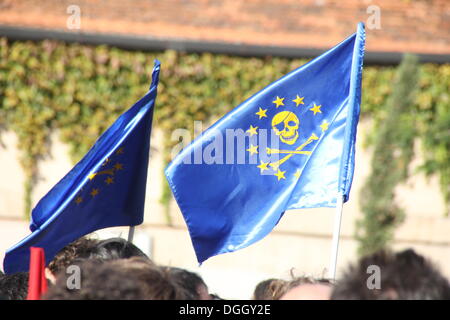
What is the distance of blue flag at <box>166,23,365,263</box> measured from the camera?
11.7ft

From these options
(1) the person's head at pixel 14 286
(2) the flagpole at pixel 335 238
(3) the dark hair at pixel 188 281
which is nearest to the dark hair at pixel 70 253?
(1) the person's head at pixel 14 286

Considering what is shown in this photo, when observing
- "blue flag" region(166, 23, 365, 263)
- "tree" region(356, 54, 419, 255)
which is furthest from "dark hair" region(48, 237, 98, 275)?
"tree" region(356, 54, 419, 255)

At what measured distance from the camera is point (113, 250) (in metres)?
3.24

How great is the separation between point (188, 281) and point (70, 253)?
1079 millimetres

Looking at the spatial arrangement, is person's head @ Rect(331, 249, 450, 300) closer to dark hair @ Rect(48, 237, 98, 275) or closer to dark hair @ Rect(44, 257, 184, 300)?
dark hair @ Rect(44, 257, 184, 300)

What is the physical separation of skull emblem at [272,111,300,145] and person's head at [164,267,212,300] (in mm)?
1295

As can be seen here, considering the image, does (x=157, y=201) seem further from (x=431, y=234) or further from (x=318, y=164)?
(x=318, y=164)

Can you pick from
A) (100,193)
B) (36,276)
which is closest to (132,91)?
(100,193)

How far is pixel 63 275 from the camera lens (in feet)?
7.33

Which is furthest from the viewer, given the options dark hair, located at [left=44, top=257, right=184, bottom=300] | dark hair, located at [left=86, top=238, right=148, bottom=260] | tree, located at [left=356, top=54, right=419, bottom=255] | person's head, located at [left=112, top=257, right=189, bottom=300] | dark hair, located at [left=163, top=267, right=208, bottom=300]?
tree, located at [left=356, top=54, right=419, bottom=255]
